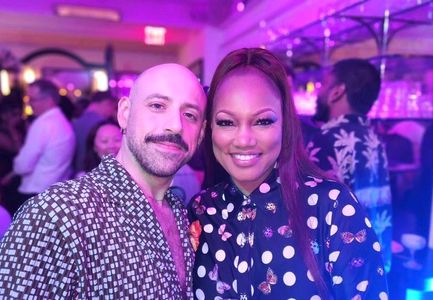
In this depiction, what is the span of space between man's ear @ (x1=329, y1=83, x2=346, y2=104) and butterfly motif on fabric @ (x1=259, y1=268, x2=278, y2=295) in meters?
1.36

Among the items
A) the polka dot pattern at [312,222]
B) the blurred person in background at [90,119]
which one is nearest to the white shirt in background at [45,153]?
the blurred person in background at [90,119]

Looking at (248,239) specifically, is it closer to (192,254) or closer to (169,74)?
(192,254)

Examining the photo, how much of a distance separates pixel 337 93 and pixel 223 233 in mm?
1320

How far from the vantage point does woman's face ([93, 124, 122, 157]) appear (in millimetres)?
2668

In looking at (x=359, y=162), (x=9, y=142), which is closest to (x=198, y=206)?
(x=359, y=162)

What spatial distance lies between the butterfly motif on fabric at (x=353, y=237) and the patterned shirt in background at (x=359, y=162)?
3.00ft

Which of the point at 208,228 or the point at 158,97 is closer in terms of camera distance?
the point at 158,97

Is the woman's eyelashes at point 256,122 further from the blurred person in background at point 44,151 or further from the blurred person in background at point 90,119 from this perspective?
the blurred person in background at point 90,119

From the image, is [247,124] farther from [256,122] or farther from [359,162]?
[359,162]

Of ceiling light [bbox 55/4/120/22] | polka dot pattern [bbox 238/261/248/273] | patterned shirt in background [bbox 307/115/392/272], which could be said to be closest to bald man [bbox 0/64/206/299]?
polka dot pattern [bbox 238/261/248/273]

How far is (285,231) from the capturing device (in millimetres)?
1191

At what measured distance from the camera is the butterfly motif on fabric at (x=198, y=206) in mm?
1329

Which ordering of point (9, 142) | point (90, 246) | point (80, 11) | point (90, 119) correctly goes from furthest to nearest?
point (80, 11) → point (9, 142) → point (90, 119) → point (90, 246)

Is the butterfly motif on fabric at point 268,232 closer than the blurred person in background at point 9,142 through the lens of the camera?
Yes
